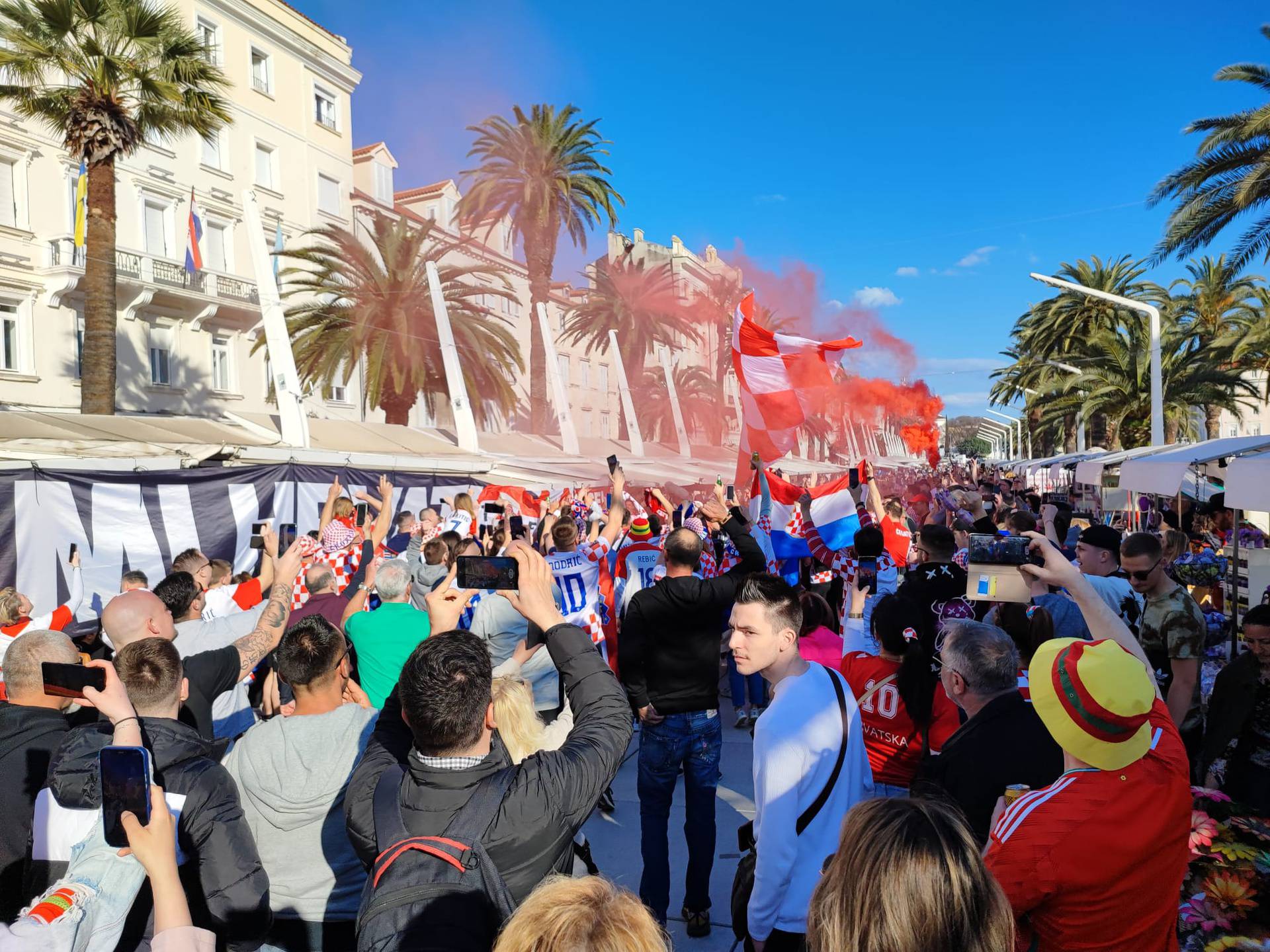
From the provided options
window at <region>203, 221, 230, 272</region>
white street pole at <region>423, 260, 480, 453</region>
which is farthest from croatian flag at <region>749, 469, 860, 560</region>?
window at <region>203, 221, 230, 272</region>

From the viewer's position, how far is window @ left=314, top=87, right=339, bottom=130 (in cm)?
3238

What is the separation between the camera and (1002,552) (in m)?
2.90

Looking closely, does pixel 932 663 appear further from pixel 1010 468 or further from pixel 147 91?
pixel 1010 468

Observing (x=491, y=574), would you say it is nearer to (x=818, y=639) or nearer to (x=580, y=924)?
(x=580, y=924)

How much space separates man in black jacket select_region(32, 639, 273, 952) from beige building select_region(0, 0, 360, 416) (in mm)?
23006

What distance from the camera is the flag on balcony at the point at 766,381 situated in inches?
464

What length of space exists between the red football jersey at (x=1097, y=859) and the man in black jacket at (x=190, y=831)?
6.90ft

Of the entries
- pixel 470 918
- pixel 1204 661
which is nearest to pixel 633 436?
pixel 1204 661

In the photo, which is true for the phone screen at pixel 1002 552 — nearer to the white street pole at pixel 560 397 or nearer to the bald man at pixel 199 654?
the bald man at pixel 199 654

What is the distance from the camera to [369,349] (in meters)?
23.8

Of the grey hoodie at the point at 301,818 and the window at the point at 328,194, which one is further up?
the window at the point at 328,194

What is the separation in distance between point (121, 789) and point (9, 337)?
2617 centimetres

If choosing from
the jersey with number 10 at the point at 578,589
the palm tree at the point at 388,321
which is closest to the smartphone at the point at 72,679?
the jersey with number 10 at the point at 578,589

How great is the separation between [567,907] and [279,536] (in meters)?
11.6
